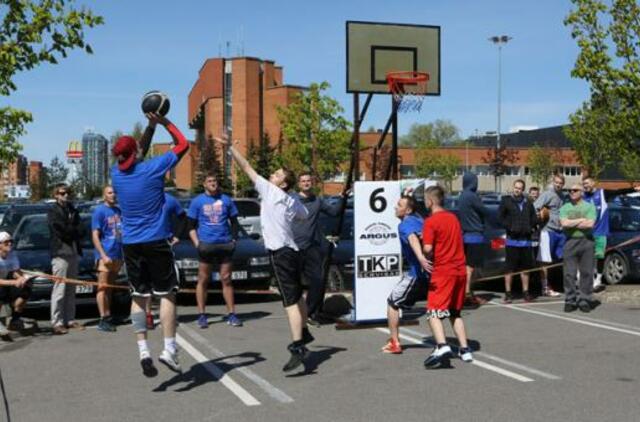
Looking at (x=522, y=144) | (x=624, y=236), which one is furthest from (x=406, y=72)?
(x=522, y=144)

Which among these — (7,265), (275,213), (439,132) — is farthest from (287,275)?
(439,132)

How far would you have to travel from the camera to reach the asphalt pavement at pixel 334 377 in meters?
5.95

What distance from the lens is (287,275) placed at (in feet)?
23.6

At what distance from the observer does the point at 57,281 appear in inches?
396

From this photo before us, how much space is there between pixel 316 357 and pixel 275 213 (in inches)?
68.9

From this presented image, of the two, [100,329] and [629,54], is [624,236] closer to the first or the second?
[629,54]

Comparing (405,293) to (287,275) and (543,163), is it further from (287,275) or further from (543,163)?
(543,163)

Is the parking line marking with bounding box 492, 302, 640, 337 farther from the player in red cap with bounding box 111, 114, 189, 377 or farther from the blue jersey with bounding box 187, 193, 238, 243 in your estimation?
the player in red cap with bounding box 111, 114, 189, 377

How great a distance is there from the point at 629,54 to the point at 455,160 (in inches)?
2891

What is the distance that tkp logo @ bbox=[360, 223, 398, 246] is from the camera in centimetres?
971

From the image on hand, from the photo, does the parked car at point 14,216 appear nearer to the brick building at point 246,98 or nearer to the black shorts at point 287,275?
the black shorts at point 287,275

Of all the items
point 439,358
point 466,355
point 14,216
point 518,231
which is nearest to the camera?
point 439,358

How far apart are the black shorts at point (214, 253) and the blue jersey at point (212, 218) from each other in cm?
6

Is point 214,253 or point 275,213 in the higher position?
point 275,213
